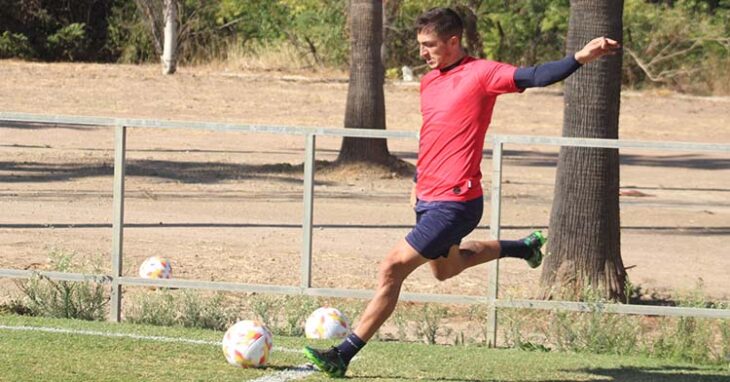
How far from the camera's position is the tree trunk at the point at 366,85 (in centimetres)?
2053

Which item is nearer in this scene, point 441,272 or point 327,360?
point 327,360

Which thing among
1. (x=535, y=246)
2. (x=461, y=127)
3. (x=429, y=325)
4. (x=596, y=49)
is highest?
(x=596, y=49)

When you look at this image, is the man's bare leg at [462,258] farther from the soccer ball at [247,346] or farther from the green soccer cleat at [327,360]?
the soccer ball at [247,346]

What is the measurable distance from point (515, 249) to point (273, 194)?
10.1 m

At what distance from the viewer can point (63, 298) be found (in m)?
10.3

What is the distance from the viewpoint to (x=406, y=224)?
16109mm

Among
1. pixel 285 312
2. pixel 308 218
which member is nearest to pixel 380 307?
pixel 308 218

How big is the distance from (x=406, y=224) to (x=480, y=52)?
2446cm

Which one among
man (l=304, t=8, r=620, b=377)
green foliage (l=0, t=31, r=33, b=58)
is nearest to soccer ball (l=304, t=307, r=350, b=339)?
man (l=304, t=8, r=620, b=377)

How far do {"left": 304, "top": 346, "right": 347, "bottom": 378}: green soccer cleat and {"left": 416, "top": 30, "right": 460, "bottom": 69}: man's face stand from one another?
1727 mm

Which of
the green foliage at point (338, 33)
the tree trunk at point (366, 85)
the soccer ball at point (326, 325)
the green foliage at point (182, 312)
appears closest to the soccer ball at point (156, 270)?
the green foliage at point (182, 312)

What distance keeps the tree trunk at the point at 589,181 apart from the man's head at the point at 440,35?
11.6 feet

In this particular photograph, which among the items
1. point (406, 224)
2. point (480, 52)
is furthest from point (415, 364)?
point (480, 52)

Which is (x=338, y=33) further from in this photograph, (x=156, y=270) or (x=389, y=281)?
(x=389, y=281)
